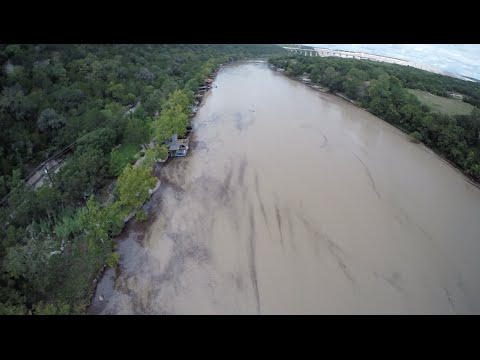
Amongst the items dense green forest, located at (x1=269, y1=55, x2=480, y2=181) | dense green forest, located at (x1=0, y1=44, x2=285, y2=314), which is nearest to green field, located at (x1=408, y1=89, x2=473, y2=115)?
dense green forest, located at (x1=269, y1=55, x2=480, y2=181)

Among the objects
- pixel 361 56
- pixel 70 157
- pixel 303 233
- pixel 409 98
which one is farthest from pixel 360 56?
pixel 70 157

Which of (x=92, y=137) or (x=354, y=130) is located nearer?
(x=92, y=137)

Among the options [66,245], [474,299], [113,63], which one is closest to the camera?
[474,299]

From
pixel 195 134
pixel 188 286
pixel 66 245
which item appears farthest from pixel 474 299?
pixel 195 134

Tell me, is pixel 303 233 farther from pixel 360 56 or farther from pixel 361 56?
pixel 361 56

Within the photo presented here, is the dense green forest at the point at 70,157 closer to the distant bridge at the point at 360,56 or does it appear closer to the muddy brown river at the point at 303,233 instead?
the muddy brown river at the point at 303,233
